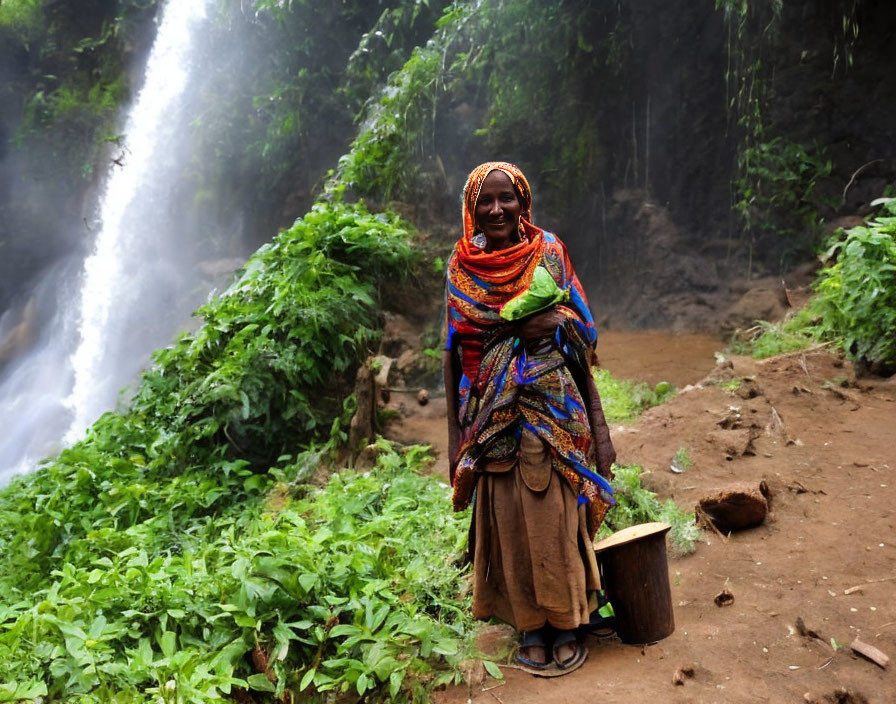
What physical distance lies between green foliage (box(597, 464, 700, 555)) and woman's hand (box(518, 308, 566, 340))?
148cm

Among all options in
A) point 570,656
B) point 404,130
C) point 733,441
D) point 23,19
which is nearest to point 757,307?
point 733,441

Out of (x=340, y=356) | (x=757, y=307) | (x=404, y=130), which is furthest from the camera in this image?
(x=404, y=130)

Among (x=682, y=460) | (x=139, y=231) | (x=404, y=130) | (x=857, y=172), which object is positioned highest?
(x=139, y=231)

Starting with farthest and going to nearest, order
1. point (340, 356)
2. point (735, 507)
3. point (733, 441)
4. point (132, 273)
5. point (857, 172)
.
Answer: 1. point (132, 273)
2. point (857, 172)
3. point (340, 356)
4. point (733, 441)
5. point (735, 507)

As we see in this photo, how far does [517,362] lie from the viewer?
104 inches

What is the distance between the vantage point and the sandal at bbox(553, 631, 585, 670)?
262 centimetres

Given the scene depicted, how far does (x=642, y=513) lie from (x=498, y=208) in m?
2.11

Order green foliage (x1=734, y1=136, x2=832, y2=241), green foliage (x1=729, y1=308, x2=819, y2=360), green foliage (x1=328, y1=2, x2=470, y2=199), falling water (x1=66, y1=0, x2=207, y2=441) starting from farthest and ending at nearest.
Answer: falling water (x1=66, y1=0, x2=207, y2=441) → green foliage (x1=328, y1=2, x2=470, y2=199) → green foliage (x1=734, y1=136, x2=832, y2=241) → green foliage (x1=729, y1=308, x2=819, y2=360)

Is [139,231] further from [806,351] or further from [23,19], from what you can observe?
[806,351]

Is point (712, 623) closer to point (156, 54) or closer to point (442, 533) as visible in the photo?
point (442, 533)

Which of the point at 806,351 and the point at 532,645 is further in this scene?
the point at 806,351

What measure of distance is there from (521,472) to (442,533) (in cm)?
134

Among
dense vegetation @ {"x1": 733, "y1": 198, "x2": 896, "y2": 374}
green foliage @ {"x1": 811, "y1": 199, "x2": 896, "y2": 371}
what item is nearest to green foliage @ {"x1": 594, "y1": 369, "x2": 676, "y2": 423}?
dense vegetation @ {"x1": 733, "y1": 198, "x2": 896, "y2": 374}

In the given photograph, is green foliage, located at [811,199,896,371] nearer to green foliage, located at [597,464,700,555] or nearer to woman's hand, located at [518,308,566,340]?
green foliage, located at [597,464,700,555]
